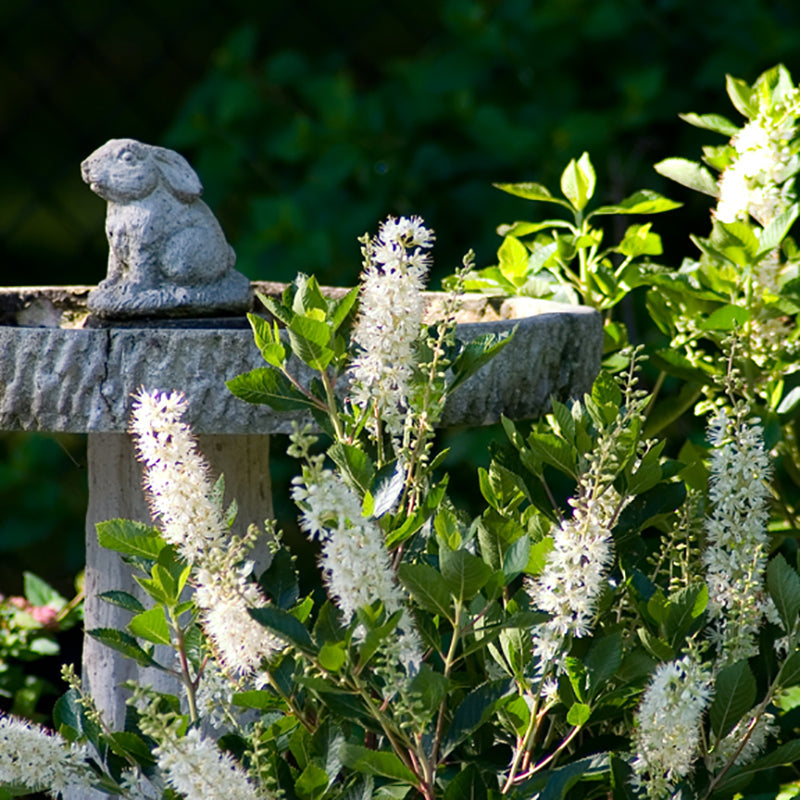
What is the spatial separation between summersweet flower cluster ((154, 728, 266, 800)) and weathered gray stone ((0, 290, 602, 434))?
38 centimetres

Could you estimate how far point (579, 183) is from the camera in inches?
63.6

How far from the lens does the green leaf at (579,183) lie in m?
Result: 1.62

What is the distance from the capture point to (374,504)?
96cm

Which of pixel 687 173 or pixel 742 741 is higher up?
pixel 687 173

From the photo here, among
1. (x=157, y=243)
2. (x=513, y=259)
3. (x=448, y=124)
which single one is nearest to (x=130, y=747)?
(x=157, y=243)

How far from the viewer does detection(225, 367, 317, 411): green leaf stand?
3.37 ft

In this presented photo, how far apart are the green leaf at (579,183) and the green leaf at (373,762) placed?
894 mm

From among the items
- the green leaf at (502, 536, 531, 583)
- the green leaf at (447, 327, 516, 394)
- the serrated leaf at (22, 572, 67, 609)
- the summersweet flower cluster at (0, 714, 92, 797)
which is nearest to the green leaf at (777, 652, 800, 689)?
the green leaf at (502, 536, 531, 583)

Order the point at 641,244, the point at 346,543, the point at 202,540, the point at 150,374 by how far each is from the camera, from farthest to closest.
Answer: the point at 641,244 → the point at 150,374 → the point at 202,540 → the point at 346,543

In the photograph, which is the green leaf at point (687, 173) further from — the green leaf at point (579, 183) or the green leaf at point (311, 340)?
the green leaf at point (311, 340)

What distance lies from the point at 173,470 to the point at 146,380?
23 cm

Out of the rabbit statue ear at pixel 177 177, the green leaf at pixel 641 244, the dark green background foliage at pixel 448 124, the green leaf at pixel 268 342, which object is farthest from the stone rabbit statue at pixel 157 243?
the dark green background foliage at pixel 448 124

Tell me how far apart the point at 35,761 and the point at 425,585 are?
35cm

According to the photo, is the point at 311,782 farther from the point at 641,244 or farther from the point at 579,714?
the point at 641,244
